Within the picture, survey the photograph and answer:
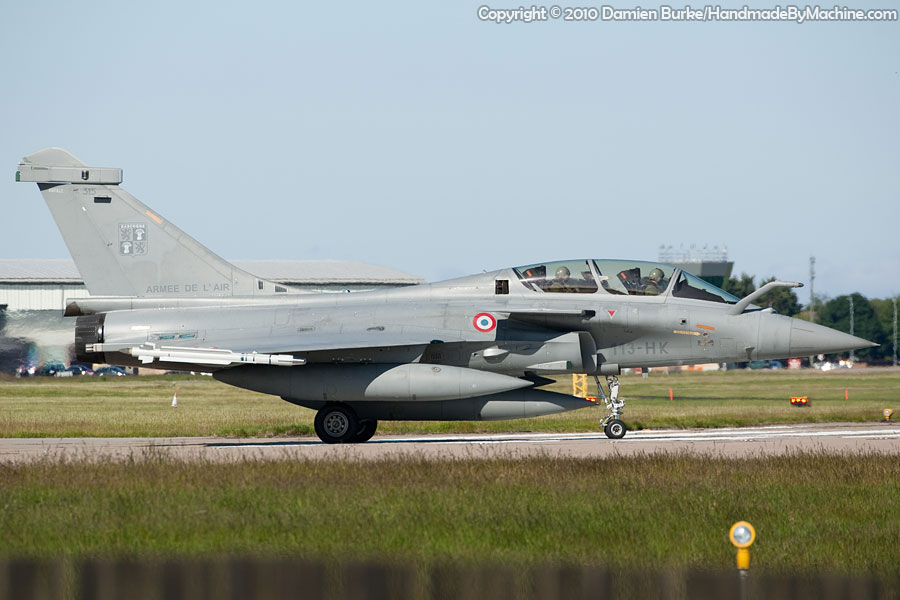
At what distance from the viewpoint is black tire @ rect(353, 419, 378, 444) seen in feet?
56.5

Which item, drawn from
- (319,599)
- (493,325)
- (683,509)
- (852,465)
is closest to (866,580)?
(319,599)

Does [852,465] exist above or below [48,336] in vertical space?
below

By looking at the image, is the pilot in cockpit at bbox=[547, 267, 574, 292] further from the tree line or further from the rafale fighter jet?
the tree line

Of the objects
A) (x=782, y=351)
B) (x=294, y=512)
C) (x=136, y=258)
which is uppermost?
(x=136, y=258)

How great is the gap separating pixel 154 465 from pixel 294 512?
3.70 metres

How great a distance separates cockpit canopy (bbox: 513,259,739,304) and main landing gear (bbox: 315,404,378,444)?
3.59 metres

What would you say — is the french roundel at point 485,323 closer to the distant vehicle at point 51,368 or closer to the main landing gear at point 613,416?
the main landing gear at point 613,416

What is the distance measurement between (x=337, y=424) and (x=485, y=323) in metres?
2.96

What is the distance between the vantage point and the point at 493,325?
657 inches

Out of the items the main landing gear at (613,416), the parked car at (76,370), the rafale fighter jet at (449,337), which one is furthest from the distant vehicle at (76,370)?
the main landing gear at (613,416)

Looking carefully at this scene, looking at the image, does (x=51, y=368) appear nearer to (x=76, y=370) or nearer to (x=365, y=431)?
(x=76, y=370)

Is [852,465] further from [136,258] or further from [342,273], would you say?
[342,273]

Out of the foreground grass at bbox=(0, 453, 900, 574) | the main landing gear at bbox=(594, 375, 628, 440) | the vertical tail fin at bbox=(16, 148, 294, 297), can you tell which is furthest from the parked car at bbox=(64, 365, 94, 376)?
the foreground grass at bbox=(0, 453, 900, 574)

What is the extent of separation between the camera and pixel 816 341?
54.6 ft
